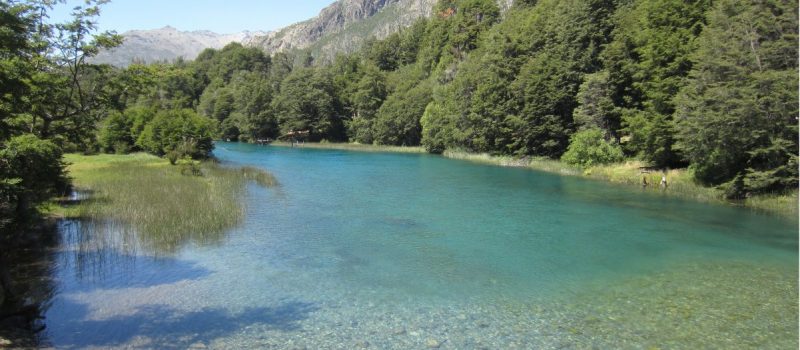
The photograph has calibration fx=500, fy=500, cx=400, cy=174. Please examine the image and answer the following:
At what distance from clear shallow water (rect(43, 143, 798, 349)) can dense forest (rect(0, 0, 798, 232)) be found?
14.7ft

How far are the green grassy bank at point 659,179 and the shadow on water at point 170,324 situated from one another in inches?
1164

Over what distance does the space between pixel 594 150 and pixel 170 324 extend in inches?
1795

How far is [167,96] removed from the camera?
5935 inches

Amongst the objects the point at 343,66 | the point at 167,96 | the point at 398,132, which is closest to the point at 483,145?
the point at 398,132

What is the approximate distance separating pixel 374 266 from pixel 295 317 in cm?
528

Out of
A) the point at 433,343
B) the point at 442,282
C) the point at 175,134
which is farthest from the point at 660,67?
the point at 175,134

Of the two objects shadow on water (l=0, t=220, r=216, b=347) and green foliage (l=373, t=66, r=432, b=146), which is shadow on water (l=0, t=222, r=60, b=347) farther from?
green foliage (l=373, t=66, r=432, b=146)

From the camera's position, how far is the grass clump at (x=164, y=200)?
858 inches

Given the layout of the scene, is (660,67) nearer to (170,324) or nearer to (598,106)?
(598,106)

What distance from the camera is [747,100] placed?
29.6 meters

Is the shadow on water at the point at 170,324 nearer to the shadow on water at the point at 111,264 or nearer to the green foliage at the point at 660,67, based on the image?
the shadow on water at the point at 111,264

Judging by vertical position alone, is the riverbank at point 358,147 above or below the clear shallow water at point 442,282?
above

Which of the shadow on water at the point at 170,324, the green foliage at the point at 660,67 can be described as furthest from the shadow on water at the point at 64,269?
the green foliage at the point at 660,67

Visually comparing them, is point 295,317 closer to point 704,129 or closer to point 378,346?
point 378,346
